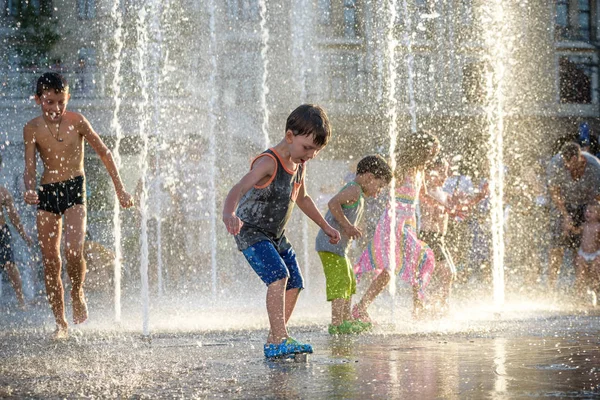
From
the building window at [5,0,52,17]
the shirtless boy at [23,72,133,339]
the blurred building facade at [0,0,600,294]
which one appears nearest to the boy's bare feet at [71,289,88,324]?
the shirtless boy at [23,72,133,339]

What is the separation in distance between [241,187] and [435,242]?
3108mm

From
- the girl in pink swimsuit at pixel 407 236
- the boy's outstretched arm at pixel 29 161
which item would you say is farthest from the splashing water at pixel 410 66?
the boy's outstretched arm at pixel 29 161

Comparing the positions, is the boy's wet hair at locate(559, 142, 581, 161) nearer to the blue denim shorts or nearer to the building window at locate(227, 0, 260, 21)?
the blue denim shorts

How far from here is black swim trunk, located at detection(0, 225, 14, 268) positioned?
31.0 feet

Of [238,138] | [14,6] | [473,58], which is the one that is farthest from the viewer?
[473,58]

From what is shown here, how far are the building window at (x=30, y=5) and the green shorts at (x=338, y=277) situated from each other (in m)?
23.5

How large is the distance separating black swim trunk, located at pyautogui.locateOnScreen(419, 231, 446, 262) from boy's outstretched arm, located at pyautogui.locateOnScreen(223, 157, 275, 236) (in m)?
2.83

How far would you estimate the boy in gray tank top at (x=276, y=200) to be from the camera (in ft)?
14.8

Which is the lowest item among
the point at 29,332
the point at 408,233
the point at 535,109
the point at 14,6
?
the point at 29,332

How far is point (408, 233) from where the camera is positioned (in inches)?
277

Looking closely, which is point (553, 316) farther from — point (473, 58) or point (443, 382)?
point (473, 58)

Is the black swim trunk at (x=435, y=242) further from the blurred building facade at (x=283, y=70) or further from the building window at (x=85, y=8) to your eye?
the building window at (x=85, y=8)

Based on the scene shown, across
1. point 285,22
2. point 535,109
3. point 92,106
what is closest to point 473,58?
point 535,109

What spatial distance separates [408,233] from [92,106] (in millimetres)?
19079
